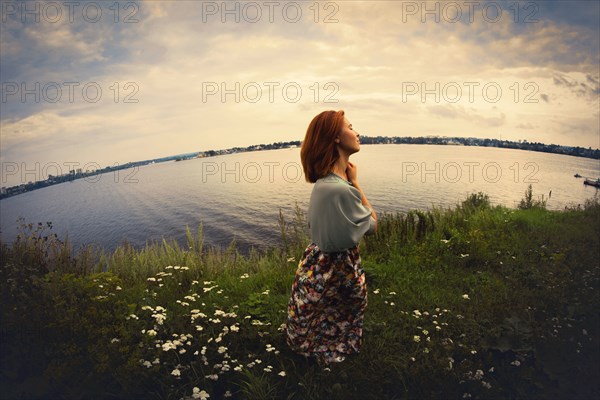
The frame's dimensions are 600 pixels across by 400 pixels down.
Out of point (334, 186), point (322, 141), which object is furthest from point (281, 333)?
point (322, 141)

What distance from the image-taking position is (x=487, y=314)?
5.17 meters

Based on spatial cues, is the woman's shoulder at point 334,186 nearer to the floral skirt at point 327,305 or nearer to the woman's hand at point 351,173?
the woman's hand at point 351,173

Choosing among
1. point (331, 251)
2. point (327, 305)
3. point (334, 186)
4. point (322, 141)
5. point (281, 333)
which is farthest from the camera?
point (281, 333)

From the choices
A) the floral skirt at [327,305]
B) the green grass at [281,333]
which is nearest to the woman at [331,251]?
the floral skirt at [327,305]

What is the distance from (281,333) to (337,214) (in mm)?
2260

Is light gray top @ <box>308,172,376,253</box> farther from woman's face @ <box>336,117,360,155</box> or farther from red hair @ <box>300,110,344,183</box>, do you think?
woman's face @ <box>336,117,360,155</box>

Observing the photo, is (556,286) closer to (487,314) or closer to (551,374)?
(487,314)

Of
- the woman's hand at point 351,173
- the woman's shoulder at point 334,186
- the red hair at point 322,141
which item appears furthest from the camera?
the woman's hand at point 351,173

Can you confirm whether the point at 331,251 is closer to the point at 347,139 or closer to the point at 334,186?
the point at 334,186

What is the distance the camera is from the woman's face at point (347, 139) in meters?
3.45

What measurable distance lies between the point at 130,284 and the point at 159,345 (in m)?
2.82

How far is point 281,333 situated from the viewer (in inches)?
180

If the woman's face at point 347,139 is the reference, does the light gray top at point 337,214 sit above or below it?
below

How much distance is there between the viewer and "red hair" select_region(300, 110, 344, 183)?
3.38 metres
